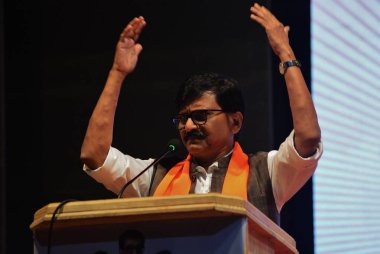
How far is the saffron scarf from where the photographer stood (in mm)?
2793

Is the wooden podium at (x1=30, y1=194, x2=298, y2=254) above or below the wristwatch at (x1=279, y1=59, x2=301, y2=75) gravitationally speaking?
below

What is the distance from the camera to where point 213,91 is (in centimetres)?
293

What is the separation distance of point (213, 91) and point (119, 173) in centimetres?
48

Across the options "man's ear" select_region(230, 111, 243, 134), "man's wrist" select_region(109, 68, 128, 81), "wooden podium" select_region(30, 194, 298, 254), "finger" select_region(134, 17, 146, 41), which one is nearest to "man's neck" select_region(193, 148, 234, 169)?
"man's ear" select_region(230, 111, 243, 134)

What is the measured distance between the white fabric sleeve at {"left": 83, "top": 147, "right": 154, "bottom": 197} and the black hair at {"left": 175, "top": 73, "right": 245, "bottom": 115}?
29 centimetres

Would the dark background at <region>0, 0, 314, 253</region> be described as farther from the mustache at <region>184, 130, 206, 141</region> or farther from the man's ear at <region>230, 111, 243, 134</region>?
the mustache at <region>184, 130, 206, 141</region>

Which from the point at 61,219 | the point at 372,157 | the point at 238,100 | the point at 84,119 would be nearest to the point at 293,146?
the point at 238,100

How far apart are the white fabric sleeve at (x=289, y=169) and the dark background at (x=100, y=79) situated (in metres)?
0.69

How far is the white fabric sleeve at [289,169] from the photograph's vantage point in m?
2.66

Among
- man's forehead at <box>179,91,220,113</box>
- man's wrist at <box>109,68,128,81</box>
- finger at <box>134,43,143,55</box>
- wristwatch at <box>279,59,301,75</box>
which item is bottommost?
man's forehead at <box>179,91,220,113</box>

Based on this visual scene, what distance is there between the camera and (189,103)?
2900mm

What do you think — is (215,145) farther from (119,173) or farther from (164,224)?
(164,224)

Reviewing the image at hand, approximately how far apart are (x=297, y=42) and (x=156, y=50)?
0.71 metres

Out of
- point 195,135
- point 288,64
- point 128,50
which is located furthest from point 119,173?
point 288,64
